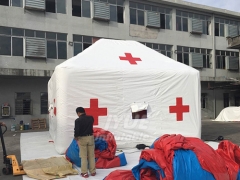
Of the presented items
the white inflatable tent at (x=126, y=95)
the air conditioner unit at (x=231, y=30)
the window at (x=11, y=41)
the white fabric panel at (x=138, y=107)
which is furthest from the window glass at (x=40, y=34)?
the air conditioner unit at (x=231, y=30)

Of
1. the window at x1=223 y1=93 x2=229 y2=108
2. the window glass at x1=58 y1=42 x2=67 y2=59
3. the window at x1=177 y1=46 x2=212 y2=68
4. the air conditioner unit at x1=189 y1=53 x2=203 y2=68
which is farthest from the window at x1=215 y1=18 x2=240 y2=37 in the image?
the window glass at x1=58 y1=42 x2=67 y2=59

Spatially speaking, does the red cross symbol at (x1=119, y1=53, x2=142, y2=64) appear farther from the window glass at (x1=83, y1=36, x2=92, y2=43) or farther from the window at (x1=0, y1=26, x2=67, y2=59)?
the window glass at (x1=83, y1=36, x2=92, y2=43)

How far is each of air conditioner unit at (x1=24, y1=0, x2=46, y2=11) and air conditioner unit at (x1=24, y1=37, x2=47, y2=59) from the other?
1.37m

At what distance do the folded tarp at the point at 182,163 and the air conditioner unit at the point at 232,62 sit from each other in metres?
16.1

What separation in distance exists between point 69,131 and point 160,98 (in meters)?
2.18

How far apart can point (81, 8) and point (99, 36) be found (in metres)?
1.65

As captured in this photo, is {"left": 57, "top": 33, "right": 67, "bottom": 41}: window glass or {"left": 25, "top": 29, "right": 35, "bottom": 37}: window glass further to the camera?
{"left": 57, "top": 33, "right": 67, "bottom": 41}: window glass

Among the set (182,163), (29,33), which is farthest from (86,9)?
(182,163)

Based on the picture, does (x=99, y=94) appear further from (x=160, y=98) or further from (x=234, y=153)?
(x=234, y=153)

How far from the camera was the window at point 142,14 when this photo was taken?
14.9 m

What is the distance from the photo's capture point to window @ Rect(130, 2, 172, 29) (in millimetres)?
14855

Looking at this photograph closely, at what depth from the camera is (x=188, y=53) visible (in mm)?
16516

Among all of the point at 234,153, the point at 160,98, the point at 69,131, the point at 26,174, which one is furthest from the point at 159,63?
the point at 26,174

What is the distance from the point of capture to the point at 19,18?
1177cm
